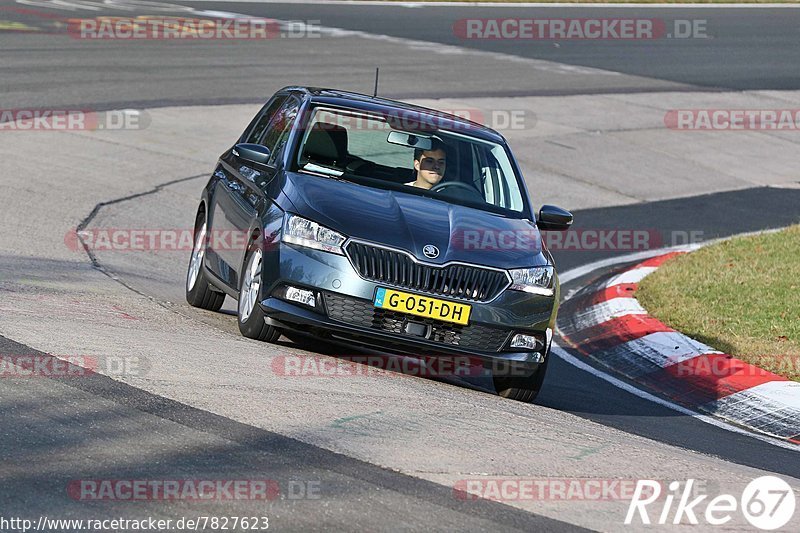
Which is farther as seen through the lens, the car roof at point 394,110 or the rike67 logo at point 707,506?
the car roof at point 394,110

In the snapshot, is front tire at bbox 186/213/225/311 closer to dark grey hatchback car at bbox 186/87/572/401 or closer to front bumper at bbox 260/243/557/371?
dark grey hatchback car at bbox 186/87/572/401

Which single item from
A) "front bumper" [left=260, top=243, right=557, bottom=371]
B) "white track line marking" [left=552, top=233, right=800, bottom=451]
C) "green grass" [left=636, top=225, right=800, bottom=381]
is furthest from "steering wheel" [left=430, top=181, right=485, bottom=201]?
"green grass" [left=636, top=225, right=800, bottom=381]

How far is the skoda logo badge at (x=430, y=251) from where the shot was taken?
777cm

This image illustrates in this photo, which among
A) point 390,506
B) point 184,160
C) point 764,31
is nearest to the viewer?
point 390,506

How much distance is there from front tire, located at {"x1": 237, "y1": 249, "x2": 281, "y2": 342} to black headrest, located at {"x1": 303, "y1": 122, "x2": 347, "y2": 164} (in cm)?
92

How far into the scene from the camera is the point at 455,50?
29.6 m

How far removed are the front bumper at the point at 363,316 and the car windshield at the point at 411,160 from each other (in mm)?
1089

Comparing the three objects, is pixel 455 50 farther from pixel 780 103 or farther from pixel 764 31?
pixel 764 31

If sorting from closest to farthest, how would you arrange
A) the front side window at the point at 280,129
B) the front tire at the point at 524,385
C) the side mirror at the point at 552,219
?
1. the front tire at the point at 524,385
2. the side mirror at the point at 552,219
3. the front side window at the point at 280,129

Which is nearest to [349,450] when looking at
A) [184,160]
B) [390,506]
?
[390,506]

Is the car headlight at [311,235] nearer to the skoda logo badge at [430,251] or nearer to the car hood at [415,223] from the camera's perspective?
the car hood at [415,223]

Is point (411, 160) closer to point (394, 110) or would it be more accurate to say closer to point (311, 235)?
point (394, 110)

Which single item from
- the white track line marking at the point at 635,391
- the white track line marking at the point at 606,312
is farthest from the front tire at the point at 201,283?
the white track line marking at the point at 606,312

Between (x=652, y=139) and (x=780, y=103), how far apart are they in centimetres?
562
